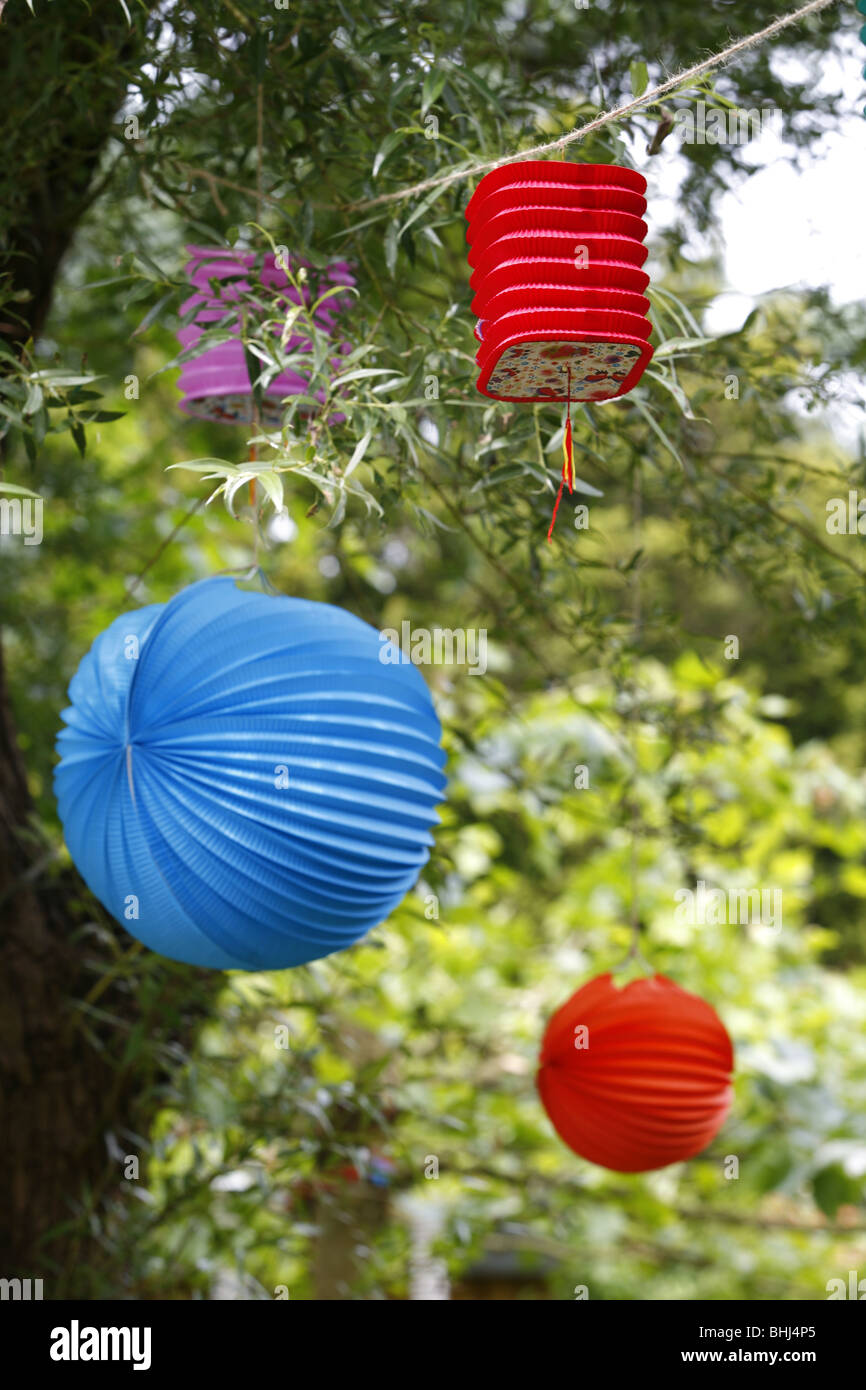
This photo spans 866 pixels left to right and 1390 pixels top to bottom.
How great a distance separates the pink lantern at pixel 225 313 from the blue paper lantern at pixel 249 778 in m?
0.22

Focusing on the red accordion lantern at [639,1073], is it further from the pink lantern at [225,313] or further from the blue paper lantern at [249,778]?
the pink lantern at [225,313]

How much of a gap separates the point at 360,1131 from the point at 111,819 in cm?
81

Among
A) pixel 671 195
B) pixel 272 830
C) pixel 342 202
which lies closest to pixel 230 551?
pixel 671 195

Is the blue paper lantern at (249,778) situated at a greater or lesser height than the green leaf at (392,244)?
lesser

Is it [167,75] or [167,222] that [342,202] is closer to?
[167,75]

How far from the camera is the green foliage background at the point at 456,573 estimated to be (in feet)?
3.70

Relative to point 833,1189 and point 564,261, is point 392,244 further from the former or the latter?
point 833,1189

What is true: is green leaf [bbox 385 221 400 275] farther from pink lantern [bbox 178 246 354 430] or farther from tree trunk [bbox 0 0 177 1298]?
tree trunk [bbox 0 0 177 1298]

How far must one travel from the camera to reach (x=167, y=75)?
1.22 metres

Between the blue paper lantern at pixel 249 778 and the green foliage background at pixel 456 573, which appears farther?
the green foliage background at pixel 456 573

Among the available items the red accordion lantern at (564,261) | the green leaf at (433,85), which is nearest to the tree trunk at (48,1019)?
the green leaf at (433,85)

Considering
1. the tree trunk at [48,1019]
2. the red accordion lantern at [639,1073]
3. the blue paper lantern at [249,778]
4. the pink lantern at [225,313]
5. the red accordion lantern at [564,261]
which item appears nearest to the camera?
the red accordion lantern at [564,261]

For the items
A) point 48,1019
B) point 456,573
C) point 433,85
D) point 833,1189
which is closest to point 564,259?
point 433,85
